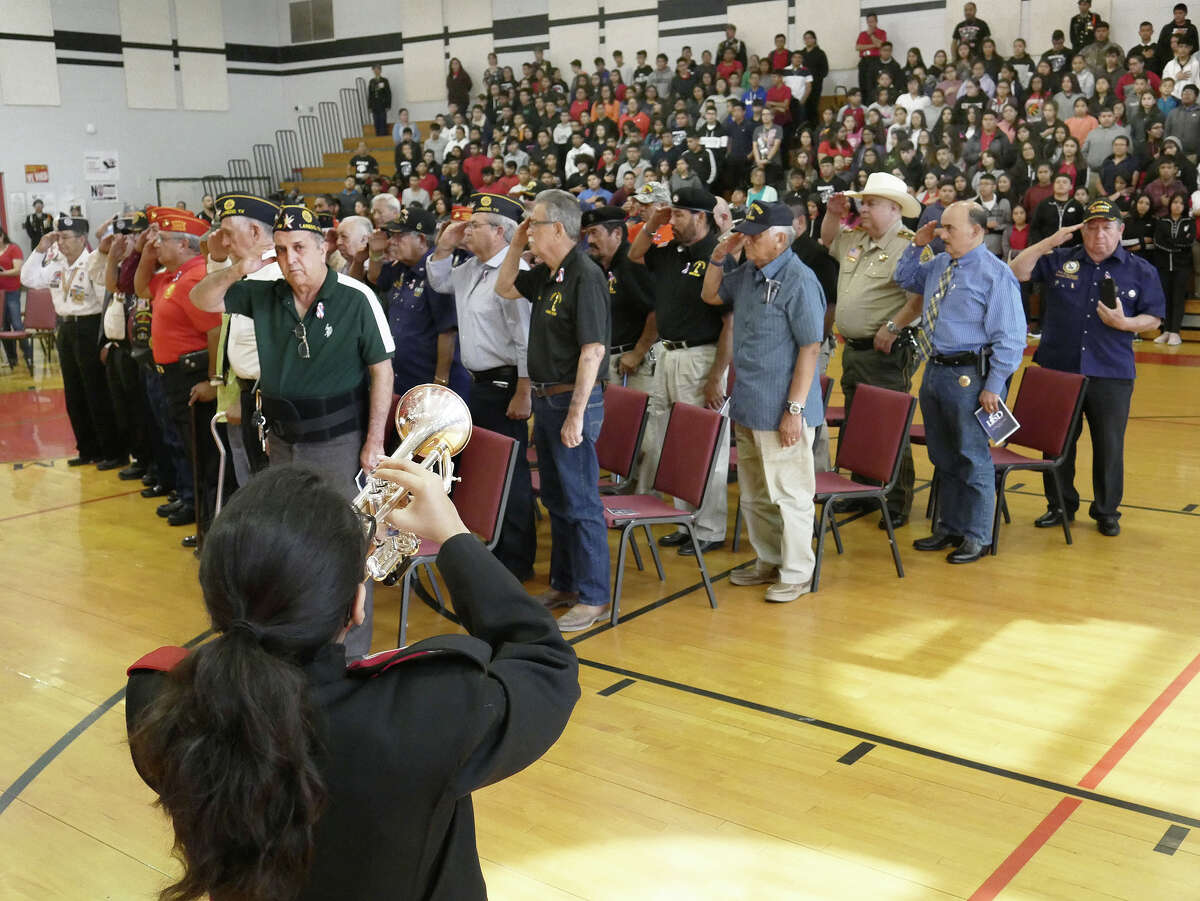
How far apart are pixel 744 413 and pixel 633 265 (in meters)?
1.40

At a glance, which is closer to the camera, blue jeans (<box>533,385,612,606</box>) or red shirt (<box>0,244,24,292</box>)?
blue jeans (<box>533,385,612,606</box>)

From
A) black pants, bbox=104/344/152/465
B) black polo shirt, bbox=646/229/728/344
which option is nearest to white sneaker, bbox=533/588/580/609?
black polo shirt, bbox=646/229/728/344

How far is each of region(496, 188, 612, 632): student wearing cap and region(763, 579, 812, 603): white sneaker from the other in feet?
2.40

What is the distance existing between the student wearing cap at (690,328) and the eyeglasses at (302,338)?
7.10ft

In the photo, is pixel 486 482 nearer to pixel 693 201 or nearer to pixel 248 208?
pixel 248 208

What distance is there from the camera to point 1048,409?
5.75 metres

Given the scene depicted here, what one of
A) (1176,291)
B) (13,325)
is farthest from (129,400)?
(1176,291)

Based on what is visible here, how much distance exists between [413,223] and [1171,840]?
15.0 feet

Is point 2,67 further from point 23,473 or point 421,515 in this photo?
point 421,515

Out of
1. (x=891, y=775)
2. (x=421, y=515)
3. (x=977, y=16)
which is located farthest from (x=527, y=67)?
(x=421, y=515)

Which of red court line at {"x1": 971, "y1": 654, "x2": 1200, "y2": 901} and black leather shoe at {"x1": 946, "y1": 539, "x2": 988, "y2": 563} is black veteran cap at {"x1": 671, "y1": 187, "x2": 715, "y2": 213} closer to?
black leather shoe at {"x1": 946, "y1": 539, "x2": 988, "y2": 563}

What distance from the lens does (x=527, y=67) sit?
1994 cm

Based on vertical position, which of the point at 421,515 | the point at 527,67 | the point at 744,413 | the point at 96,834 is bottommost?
the point at 96,834

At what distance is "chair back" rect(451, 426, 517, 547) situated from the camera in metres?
4.47
